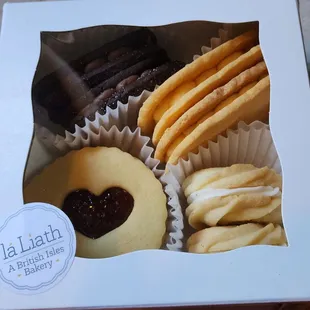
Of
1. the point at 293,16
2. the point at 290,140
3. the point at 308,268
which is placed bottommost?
the point at 308,268

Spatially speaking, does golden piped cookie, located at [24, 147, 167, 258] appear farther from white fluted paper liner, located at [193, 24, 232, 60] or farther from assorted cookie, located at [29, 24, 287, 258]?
white fluted paper liner, located at [193, 24, 232, 60]

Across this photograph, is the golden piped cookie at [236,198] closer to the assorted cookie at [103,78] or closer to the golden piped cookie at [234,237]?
the golden piped cookie at [234,237]

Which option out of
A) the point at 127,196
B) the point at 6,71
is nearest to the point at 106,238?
the point at 127,196

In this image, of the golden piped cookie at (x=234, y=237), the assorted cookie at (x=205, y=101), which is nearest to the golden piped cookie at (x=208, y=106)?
the assorted cookie at (x=205, y=101)

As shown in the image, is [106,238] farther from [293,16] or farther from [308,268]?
[293,16]

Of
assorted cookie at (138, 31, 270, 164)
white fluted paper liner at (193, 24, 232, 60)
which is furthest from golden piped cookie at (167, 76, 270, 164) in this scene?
white fluted paper liner at (193, 24, 232, 60)
